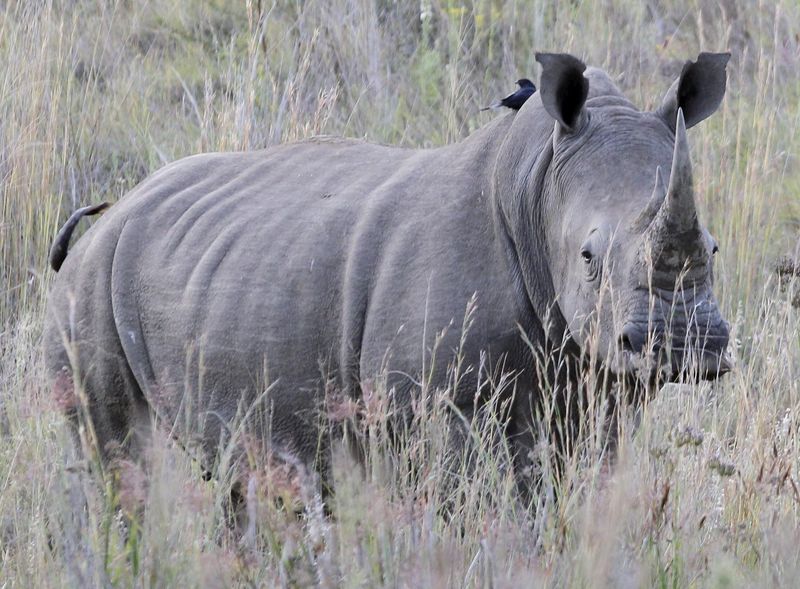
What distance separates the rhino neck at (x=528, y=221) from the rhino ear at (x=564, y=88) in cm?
11

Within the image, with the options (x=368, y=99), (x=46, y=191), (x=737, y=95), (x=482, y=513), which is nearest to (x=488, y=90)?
(x=368, y=99)

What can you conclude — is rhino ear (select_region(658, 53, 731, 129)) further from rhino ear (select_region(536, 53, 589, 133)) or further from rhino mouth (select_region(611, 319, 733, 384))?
rhino mouth (select_region(611, 319, 733, 384))

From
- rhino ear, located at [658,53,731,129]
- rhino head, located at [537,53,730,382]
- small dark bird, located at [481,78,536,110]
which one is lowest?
rhino head, located at [537,53,730,382]

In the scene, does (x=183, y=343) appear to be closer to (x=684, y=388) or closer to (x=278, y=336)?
(x=278, y=336)

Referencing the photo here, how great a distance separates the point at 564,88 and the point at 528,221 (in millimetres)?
348

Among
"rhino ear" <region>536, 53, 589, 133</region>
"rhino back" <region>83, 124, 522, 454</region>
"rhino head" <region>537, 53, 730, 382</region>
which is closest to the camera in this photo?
"rhino head" <region>537, 53, 730, 382</region>

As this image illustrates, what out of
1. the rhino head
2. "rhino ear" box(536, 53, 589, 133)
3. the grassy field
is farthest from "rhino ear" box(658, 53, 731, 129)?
the grassy field

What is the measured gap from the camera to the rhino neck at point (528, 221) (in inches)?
143

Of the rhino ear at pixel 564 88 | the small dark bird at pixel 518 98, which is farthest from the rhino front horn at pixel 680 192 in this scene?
the small dark bird at pixel 518 98

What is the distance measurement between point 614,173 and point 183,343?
140 cm

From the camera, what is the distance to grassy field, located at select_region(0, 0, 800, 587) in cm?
269

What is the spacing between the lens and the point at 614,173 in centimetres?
352

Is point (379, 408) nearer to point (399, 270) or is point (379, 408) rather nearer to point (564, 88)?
point (399, 270)

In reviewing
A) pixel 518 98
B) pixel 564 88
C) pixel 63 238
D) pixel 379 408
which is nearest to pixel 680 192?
pixel 564 88
